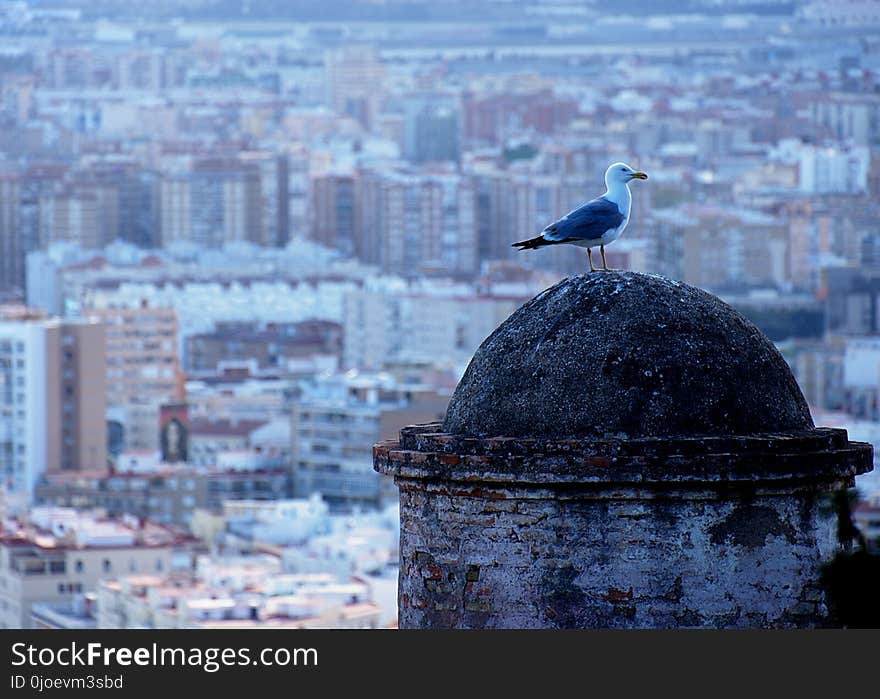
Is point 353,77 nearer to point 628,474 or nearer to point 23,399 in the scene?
point 23,399

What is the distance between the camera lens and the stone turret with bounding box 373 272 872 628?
3.39m

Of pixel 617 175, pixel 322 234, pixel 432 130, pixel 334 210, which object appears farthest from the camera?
pixel 432 130

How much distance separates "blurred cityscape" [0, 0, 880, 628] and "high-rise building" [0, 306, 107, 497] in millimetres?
41

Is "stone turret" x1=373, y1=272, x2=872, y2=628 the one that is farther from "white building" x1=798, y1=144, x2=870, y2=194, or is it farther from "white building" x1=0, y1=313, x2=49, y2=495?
"white building" x1=798, y1=144, x2=870, y2=194

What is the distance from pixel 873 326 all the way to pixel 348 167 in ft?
85.7

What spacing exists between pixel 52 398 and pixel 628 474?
43.6 metres

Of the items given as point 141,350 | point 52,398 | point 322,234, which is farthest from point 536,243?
point 322,234

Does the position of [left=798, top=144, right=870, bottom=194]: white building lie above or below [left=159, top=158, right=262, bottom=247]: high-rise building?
above

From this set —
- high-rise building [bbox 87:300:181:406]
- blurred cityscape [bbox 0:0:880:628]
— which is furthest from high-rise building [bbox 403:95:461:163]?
high-rise building [bbox 87:300:181:406]

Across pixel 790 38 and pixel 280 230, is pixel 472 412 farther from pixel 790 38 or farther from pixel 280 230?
pixel 790 38

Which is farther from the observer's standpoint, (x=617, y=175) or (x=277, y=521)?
(x=277, y=521)

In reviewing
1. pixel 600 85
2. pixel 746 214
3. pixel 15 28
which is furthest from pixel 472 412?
pixel 15 28

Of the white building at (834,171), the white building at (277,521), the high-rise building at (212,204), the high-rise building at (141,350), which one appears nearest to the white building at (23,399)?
the high-rise building at (141,350)

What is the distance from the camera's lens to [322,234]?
259 feet
